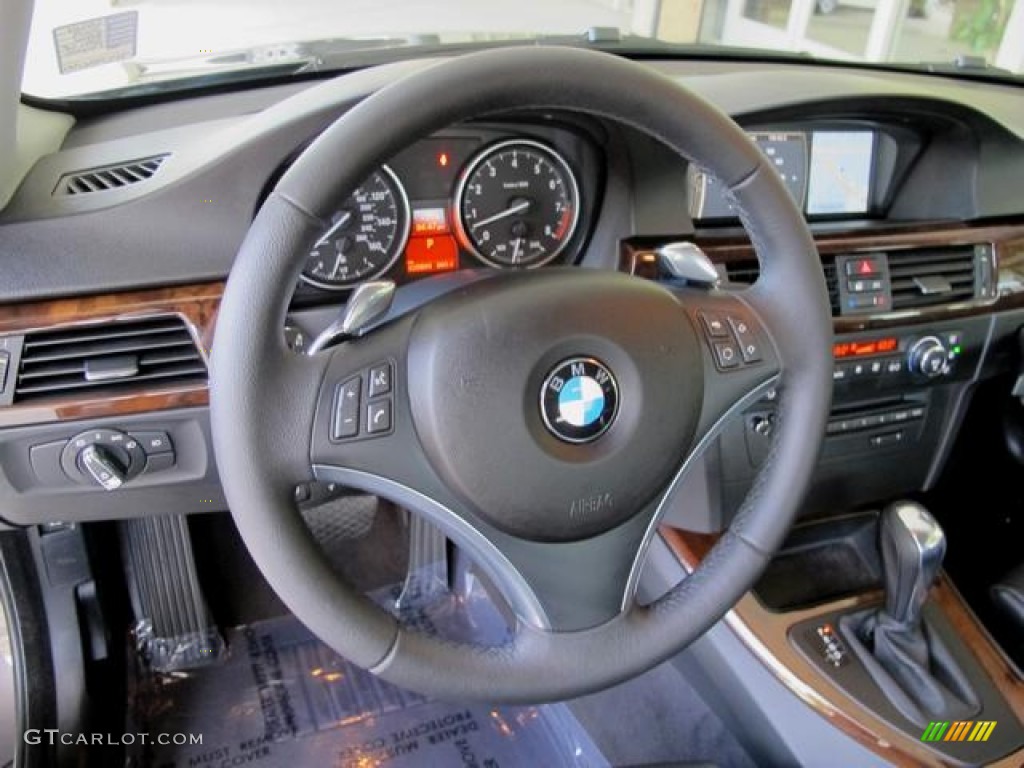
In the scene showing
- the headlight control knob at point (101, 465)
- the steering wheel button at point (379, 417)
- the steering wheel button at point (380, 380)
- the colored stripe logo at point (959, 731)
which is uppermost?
the steering wheel button at point (380, 380)

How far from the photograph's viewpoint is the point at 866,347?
1.29 metres

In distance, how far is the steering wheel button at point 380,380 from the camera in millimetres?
786

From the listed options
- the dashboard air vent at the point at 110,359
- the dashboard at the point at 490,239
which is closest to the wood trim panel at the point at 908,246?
the dashboard at the point at 490,239

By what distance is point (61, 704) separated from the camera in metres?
1.41

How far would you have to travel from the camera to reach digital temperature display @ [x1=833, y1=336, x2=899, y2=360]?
127cm

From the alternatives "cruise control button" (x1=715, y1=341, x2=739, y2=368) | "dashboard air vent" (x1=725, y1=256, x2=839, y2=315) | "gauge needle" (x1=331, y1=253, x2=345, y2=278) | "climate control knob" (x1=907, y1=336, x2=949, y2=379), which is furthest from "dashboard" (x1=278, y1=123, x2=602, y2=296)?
"climate control knob" (x1=907, y1=336, x2=949, y2=379)

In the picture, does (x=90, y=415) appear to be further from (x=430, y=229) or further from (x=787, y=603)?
(x=787, y=603)

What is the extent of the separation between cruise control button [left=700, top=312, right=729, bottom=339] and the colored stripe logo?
677 mm

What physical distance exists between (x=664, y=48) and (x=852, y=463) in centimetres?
72

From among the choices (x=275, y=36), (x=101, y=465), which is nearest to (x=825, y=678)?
(x=101, y=465)

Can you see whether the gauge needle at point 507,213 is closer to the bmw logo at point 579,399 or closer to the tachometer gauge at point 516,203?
the tachometer gauge at point 516,203

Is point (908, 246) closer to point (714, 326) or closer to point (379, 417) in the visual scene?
point (714, 326)

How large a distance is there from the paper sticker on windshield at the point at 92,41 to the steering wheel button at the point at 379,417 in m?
0.69

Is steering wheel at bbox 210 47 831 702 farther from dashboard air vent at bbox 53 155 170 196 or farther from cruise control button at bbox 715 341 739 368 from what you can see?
dashboard air vent at bbox 53 155 170 196
